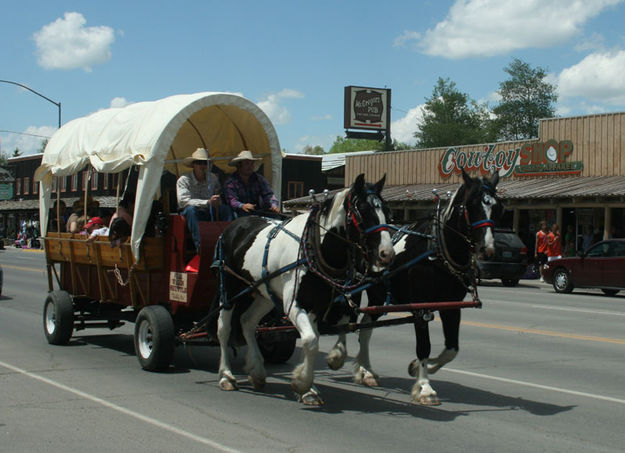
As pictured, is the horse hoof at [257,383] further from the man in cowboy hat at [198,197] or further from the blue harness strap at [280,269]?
the man in cowboy hat at [198,197]

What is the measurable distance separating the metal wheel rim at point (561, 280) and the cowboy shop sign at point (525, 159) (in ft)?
26.5

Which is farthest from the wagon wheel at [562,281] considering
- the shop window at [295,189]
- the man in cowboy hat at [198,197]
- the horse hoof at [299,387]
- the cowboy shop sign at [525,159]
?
the shop window at [295,189]

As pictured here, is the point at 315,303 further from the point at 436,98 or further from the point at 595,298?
the point at 436,98

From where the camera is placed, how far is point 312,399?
282 inches

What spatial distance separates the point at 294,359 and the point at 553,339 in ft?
14.6

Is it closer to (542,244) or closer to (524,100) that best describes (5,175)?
(542,244)

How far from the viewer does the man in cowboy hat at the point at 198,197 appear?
8789 mm

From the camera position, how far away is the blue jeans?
8734 mm

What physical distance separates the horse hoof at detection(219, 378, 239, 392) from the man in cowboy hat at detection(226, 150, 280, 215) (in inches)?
80.3

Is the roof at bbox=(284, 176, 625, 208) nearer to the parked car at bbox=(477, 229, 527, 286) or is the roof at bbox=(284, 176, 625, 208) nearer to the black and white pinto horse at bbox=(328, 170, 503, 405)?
the parked car at bbox=(477, 229, 527, 286)

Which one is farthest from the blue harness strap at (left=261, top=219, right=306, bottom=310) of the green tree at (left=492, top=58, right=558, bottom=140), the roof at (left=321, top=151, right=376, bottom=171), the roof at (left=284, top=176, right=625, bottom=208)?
the green tree at (left=492, top=58, right=558, bottom=140)

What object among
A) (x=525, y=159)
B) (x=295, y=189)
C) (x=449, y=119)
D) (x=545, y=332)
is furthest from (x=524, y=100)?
(x=545, y=332)

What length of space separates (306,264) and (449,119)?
8885 cm

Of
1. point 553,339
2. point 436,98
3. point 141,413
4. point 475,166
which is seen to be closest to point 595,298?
point 553,339
